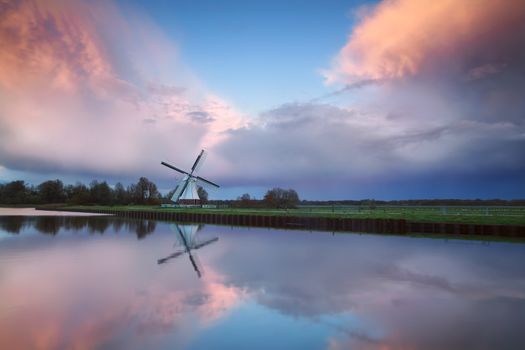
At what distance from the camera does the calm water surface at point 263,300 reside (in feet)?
30.7

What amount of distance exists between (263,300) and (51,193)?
158119 millimetres

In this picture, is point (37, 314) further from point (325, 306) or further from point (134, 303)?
point (325, 306)

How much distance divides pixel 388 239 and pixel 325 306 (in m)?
22.7

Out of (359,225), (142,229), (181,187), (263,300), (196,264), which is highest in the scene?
(181,187)

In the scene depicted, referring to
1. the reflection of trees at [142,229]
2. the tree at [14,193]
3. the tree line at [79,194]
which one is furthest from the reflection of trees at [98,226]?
the tree at [14,193]

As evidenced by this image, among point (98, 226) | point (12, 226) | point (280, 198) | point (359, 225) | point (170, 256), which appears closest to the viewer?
point (170, 256)

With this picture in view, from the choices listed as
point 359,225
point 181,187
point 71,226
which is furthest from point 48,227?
point 181,187

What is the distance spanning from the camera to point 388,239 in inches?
1296

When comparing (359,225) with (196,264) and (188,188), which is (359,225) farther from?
(188,188)

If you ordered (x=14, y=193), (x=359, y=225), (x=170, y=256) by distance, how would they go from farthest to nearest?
(x=14, y=193), (x=359, y=225), (x=170, y=256)

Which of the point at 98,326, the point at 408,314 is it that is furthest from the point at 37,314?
the point at 408,314

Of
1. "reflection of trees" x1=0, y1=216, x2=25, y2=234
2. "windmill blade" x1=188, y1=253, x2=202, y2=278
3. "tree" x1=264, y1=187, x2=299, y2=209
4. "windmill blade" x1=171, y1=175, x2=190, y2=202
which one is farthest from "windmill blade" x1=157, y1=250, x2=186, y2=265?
"windmill blade" x1=171, y1=175, x2=190, y2=202

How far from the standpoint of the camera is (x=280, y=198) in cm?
8294

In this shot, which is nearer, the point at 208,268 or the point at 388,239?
the point at 208,268
